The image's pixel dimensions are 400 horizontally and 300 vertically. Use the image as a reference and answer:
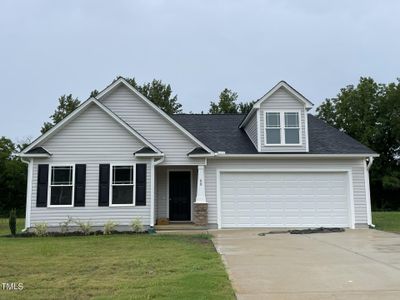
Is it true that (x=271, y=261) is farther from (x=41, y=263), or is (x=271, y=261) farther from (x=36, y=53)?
(x=36, y=53)

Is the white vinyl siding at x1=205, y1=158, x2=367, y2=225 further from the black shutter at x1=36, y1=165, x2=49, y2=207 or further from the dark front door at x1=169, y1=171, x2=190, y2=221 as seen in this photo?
the black shutter at x1=36, y1=165, x2=49, y2=207

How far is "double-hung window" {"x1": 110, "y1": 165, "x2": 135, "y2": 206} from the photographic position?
15.7m

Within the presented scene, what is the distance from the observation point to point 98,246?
11.4 m

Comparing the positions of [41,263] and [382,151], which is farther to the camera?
[382,151]

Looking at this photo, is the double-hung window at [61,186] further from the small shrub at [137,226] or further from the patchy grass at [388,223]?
the patchy grass at [388,223]

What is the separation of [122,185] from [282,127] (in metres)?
6.86

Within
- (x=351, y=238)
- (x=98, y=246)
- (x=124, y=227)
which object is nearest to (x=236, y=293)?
(x=98, y=246)

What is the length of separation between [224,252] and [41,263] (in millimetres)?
4070

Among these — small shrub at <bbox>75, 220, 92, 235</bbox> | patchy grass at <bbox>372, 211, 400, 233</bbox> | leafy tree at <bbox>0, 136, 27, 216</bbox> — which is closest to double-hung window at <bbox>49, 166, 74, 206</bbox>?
small shrub at <bbox>75, 220, 92, 235</bbox>

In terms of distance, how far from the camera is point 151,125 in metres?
16.9

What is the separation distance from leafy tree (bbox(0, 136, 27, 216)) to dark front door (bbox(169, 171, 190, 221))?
18.5 meters

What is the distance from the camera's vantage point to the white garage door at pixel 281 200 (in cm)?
1689

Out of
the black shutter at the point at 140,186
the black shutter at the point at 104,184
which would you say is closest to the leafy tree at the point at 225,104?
the black shutter at the point at 140,186

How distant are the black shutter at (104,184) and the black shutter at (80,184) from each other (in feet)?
2.01
